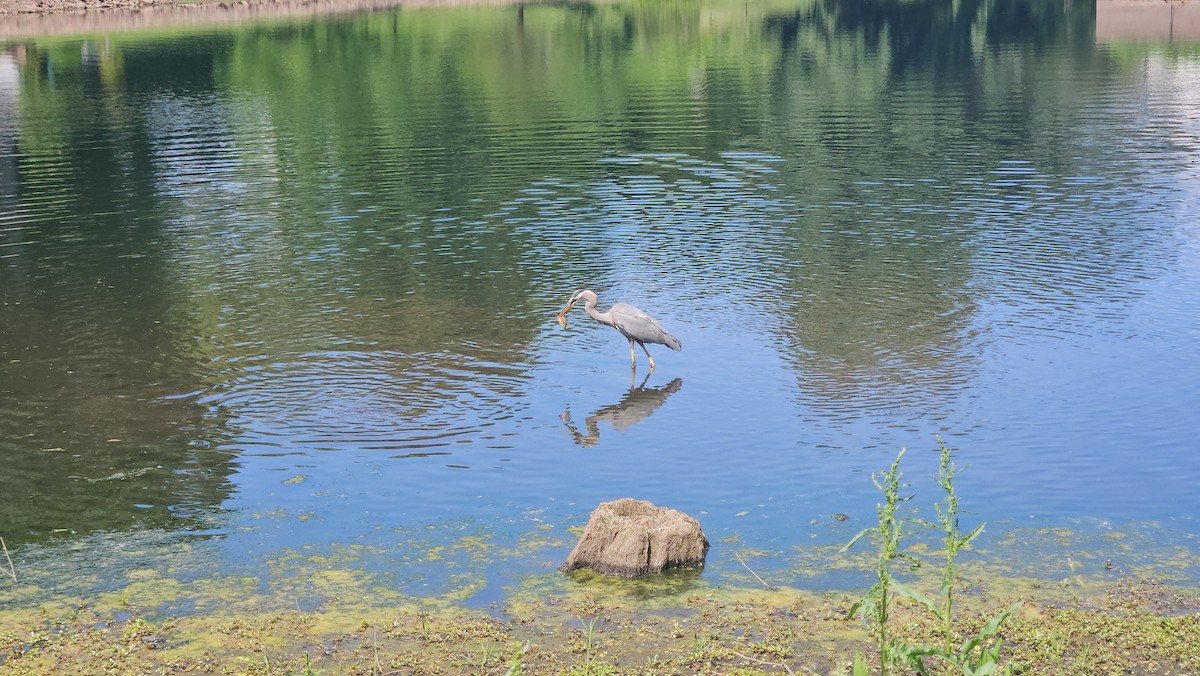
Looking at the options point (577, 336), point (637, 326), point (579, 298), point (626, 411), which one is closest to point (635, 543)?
point (626, 411)

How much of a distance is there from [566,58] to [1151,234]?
62.6 meters

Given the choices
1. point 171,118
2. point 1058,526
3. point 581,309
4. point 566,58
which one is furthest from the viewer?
point 566,58

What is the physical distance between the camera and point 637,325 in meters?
21.8

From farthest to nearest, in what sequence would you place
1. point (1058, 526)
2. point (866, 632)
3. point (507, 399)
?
point (507, 399), point (1058, 526), point (866, 632)

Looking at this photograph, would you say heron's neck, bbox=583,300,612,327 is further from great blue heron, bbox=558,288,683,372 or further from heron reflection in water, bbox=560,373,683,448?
heron reflection in water, bbox=560,373,683,448

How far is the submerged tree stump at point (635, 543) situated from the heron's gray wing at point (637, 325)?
754 cm

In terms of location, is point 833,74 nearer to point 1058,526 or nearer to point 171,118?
point 171,118

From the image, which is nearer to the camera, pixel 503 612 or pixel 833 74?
pixel 503 612

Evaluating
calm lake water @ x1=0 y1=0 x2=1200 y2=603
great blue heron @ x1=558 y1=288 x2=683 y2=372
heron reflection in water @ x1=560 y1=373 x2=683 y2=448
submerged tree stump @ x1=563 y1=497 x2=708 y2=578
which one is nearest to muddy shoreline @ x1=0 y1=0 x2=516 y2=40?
calm lake water @ x1=0 y1=0 x2=1200 y2=603

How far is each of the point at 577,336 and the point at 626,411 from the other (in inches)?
165

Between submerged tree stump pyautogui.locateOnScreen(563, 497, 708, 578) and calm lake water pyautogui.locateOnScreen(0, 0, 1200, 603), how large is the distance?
47cm

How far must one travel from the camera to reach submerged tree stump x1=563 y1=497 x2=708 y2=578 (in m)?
14.0

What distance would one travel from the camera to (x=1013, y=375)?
70.1 ft

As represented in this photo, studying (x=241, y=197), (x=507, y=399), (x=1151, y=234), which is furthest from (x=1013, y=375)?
(x=241, y=197)
